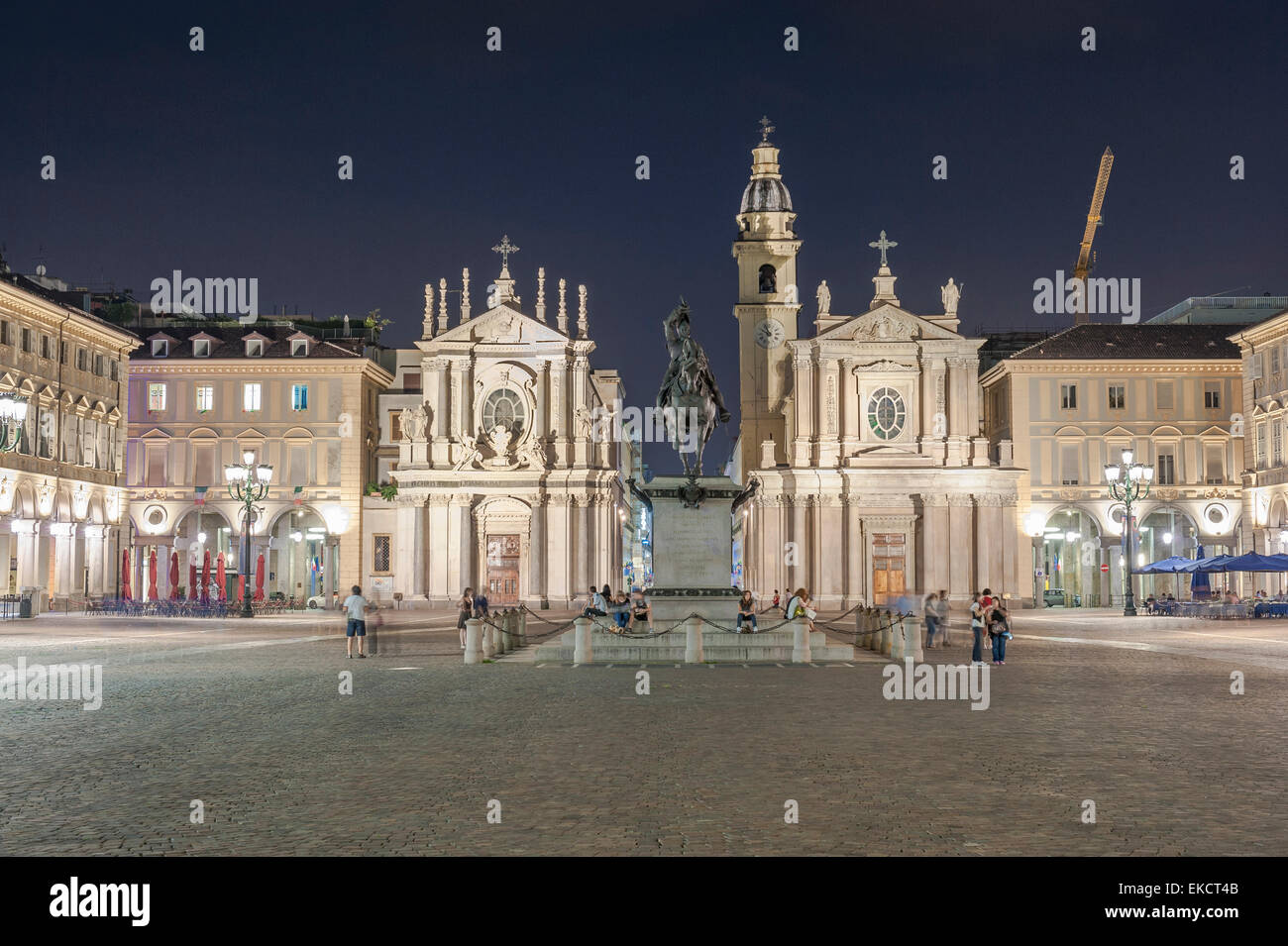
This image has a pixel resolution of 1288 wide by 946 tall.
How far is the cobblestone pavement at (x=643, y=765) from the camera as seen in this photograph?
9648 mm

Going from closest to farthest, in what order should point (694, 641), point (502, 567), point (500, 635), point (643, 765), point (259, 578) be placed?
point (643, 765) < point (694, 641) < point (500, 635) < point (259, 578) < point (502, 567)

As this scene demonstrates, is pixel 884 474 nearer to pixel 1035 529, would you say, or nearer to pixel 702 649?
pixel 1035 529

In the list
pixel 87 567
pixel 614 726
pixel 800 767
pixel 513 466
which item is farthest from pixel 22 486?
pixel 800 767

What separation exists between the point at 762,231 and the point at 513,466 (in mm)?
24564

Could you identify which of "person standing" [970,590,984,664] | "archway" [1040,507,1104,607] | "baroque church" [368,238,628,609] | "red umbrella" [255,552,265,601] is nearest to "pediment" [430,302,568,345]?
"baroque church" [368,238,628,609]

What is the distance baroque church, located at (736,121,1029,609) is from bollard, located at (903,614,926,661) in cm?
3945

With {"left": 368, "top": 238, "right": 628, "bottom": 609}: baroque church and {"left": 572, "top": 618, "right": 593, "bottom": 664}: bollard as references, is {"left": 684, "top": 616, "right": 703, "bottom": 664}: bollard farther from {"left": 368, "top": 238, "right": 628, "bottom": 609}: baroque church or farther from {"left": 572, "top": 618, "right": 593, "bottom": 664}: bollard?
{"left": 368, "top": 238, "right": 628, "bottom": 609}: baroque church

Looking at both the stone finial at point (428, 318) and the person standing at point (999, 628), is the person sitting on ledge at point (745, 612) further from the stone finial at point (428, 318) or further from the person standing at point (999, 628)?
the stone finial at point (428, 318)

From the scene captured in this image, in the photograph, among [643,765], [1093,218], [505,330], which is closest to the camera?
[643,765]

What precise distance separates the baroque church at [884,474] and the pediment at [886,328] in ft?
0.18

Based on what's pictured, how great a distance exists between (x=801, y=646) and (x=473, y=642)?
709 centimetres

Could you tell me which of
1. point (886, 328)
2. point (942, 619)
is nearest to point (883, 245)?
point (886, 328)

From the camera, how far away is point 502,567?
73.2 m

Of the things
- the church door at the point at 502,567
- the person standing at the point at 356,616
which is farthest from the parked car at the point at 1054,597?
the person standing at the point at 356,616
